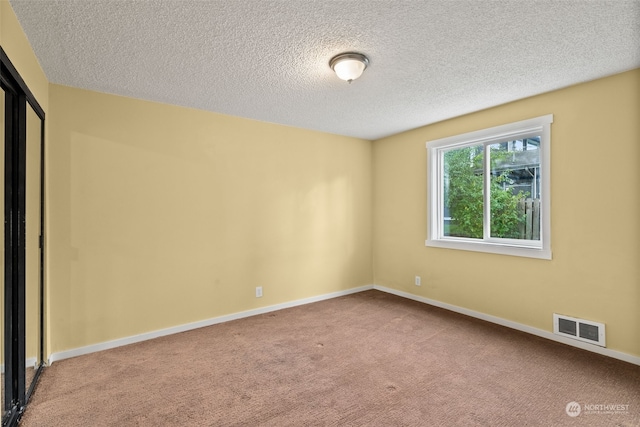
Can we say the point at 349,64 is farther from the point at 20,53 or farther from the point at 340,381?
the point at 340,381

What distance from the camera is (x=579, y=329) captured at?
2.90 m

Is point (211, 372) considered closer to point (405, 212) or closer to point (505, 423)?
point (505, 423)

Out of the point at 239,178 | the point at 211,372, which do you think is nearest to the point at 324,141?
the point at 239,178

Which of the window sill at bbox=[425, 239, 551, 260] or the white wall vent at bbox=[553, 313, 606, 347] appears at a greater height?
the window sill at bbox=[425, 239, 551, 260]

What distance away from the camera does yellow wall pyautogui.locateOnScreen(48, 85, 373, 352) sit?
2852 millimetres

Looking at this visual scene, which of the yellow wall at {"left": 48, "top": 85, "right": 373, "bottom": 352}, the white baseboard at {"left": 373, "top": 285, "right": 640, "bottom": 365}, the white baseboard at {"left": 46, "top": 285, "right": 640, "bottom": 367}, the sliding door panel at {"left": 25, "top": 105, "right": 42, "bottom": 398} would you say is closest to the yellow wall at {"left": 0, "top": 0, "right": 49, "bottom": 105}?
the sliding door panel at {"left": 25, "top": 105, "right": 42, "bottom": 398}

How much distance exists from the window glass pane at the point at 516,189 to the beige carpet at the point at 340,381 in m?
1.08

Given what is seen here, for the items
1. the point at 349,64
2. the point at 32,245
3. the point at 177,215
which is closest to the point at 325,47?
the point at 349,64

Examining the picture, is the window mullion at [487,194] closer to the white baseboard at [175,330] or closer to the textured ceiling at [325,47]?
the textured ceiling at [325,47]

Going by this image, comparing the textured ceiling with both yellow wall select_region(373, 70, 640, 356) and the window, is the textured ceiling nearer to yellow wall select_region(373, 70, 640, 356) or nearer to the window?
yellow wall select_region(373, 70, 640, 356)

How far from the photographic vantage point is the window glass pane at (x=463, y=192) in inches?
152

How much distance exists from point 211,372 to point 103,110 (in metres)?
2.54

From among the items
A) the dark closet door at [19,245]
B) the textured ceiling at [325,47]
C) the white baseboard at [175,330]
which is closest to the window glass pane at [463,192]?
the textured ceiling at [325,47]

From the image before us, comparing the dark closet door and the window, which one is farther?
the window
